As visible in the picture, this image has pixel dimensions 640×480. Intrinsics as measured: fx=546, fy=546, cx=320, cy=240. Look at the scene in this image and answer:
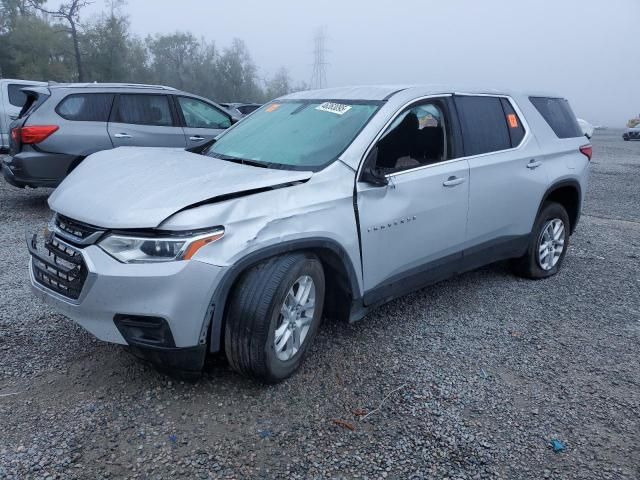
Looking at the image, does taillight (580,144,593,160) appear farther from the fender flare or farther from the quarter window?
the fender flare

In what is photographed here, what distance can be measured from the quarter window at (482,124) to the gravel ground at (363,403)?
134cm

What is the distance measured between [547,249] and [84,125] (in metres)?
5.73

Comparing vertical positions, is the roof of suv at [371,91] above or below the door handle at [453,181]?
above

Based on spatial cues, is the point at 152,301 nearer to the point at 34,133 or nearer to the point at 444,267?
the point at 444,267

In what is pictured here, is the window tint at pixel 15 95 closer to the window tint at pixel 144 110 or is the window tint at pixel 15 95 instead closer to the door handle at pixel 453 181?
the window tint at pixel 144 110

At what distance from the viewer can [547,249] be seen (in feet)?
17.5

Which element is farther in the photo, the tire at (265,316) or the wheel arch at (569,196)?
the wheel arch at (569,196)

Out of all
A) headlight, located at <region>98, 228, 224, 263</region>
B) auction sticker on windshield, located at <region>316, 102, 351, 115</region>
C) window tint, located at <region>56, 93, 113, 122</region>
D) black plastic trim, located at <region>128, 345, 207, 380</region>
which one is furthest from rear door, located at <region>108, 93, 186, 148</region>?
black plastic trim, located at <region>128, 345, 207, 380</region>

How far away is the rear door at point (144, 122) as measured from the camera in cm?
730

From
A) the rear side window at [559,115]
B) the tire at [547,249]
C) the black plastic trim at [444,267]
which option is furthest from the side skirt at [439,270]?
the rear side window at [559,115]

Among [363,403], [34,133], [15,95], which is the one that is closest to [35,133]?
[34,133]

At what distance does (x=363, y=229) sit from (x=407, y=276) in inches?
25.6

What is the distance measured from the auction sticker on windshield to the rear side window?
7.18 ft

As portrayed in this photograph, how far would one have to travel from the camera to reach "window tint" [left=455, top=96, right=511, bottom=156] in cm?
430
